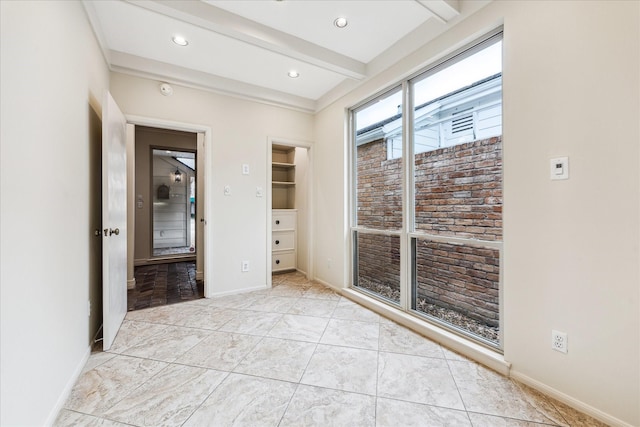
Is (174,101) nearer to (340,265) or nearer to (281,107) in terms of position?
(281,107)

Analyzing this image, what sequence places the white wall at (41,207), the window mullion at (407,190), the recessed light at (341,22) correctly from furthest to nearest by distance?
the window mullion at (407,190) < the recessed light at (341,22) < the white wall at (41,207)

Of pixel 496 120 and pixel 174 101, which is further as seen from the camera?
pixel 174 101

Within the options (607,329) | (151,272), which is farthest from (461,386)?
(151,272)

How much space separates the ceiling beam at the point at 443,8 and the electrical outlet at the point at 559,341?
2.17m

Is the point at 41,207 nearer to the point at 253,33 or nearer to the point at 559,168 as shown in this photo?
the point at 253,33

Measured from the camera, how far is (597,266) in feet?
4.50

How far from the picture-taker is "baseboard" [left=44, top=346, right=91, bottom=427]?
52.0 inches

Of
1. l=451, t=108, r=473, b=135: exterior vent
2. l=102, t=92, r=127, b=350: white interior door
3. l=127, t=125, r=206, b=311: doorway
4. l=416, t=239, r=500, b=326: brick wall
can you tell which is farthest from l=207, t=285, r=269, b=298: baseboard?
l=451, t=108, r=473, b=135: exterior vent

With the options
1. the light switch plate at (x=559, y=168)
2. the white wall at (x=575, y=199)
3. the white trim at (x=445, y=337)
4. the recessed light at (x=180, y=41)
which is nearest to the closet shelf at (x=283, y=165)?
the recessed light at (x=180, y=41)

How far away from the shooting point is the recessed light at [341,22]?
2.16m

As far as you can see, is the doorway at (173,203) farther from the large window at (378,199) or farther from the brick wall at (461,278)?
the brick wall at (461,278)

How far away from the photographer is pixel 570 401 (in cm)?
145

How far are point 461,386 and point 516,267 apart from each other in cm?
79

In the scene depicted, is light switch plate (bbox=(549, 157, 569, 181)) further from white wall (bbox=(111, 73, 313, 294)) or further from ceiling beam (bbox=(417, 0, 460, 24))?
white wall (bbox=(111, 73, 313, 294))
